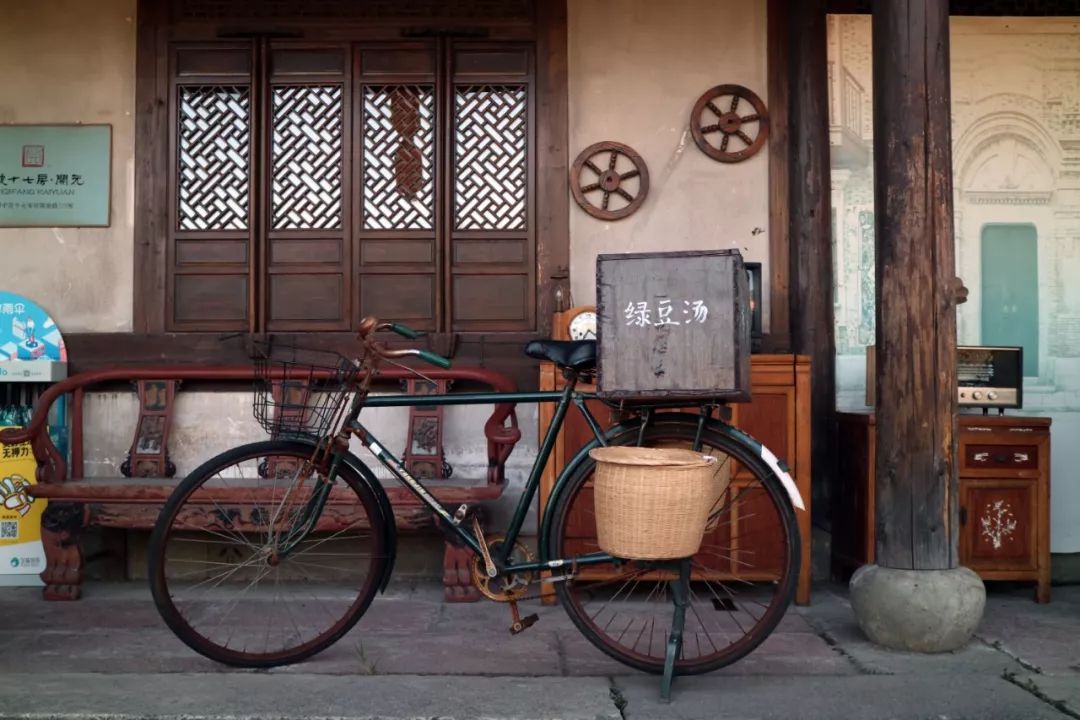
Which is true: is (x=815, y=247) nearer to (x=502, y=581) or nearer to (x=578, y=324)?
(x=578, y=324)

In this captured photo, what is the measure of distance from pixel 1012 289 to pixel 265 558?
433 centimetres

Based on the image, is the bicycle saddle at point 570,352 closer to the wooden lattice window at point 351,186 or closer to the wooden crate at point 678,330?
the wooden crate at point 678,330

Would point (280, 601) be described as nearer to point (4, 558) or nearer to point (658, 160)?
point (4, 558)

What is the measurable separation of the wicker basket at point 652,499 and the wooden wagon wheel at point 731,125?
2730 mm

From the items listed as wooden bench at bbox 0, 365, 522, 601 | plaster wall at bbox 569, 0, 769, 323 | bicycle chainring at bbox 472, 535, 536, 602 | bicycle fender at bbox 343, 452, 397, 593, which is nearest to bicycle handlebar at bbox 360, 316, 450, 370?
bicycle fender at bbox 343, 452, 397, 593

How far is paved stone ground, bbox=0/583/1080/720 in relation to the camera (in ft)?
10.9

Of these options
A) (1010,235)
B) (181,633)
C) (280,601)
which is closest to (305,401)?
(181,633)

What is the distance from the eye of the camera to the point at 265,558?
3727 millimetres

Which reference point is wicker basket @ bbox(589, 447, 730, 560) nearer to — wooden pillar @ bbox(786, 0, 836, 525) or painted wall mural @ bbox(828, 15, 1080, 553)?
wooden pillar @ bbox(786, 0, 836, 525)

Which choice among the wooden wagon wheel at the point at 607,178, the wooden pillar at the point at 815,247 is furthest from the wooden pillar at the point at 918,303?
the wooden wagon wheel at the point at 607,178

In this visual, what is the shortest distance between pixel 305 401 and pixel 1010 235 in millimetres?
4153

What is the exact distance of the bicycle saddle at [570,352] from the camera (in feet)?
11.6

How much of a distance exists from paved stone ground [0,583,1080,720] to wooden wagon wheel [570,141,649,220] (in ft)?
7.44

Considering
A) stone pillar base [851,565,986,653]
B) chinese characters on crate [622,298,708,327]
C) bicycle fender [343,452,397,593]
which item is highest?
chinese characters on crate [622,298,708,327]
